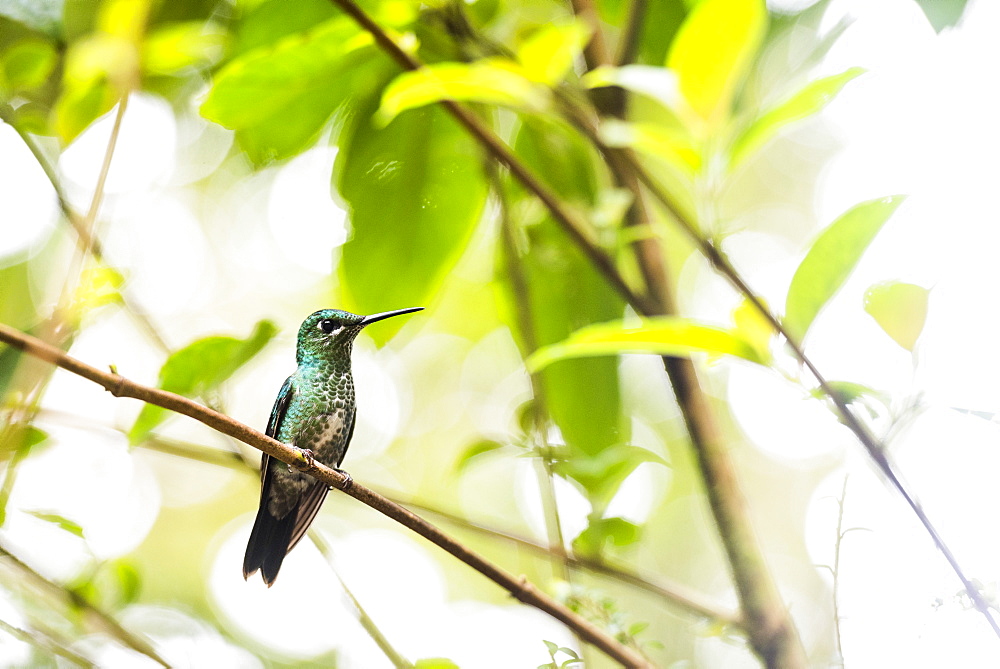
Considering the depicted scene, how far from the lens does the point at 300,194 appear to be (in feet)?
3.41

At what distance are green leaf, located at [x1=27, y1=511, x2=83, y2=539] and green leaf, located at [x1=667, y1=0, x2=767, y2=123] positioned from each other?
0.64m

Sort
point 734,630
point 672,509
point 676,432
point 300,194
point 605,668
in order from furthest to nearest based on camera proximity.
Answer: point 672,509
point 676,432
point 300,194
point 605,668
point 734,630

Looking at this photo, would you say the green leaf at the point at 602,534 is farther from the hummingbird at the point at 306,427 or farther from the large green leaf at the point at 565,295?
the hummingbird at the point at 306,427

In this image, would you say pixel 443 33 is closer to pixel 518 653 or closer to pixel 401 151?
pixel 401 151

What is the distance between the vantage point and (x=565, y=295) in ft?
3.36

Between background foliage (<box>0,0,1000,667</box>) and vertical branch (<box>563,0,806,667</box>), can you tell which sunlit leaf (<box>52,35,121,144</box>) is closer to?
background foliage (<box>0,0,1000,667</box>)

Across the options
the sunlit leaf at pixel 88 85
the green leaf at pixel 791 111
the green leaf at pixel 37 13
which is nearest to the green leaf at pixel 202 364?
the green leaf at pixel 791 111

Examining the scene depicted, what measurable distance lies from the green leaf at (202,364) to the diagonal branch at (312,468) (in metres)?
0.10

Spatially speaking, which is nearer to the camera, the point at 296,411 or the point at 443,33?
the point at 296,411

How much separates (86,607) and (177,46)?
2.17ft

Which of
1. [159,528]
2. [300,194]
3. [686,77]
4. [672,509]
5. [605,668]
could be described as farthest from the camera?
[672,509]

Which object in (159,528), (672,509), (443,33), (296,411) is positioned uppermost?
(443,33)

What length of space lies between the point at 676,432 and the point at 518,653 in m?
0.99

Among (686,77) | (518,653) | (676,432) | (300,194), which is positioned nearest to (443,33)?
(300,194)
